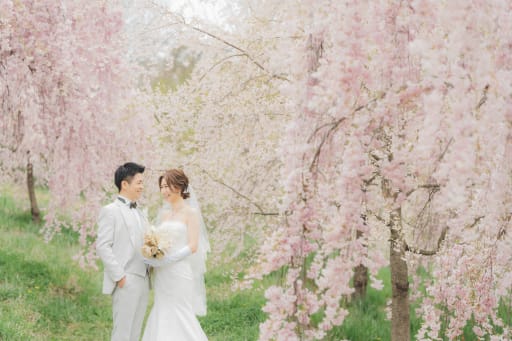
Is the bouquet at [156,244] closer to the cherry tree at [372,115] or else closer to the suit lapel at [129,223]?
the suit lapel at [129,223]

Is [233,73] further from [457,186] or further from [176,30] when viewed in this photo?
[457,186]

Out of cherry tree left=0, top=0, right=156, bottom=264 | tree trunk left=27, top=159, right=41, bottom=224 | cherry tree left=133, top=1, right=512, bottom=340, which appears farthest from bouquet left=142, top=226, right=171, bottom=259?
tree trunk left=27, top=159, right=41, bottom=224

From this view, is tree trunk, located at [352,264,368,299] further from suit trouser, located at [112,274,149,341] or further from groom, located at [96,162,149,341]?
suit trouser, located at [112,274,149,341]

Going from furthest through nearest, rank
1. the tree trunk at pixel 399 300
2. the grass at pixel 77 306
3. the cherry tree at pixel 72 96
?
the grass at pixel 77 306, the cherry tree at pixel 72 96, the tree trunk at pixel 399 300

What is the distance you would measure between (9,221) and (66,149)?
212 inches

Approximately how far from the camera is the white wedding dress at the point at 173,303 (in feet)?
18.0

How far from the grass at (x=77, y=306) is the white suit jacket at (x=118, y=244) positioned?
2055 mm

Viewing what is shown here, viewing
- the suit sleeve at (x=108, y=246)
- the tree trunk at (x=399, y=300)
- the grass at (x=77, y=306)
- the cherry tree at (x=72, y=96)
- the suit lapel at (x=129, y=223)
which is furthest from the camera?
the grass at (x=77, y=306)

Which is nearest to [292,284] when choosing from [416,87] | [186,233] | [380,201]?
[416,87]

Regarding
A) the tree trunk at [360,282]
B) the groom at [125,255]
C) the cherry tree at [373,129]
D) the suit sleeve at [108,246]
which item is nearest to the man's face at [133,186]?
the groom at [125,255]

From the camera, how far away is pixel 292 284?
2918 millimetres

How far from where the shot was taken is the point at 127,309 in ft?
17.0

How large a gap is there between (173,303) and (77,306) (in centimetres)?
304

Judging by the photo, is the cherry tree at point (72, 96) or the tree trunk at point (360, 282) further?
the tree trunk at point (360, 282)
